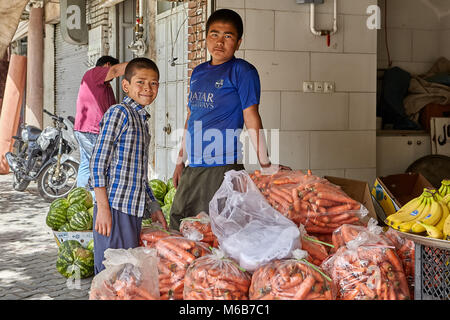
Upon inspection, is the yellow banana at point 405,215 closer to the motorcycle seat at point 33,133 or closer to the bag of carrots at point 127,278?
the bag of carrots at point 127,278

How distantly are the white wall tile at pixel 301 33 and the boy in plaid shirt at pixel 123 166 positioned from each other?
121 inches

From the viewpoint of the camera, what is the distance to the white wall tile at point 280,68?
570 cm

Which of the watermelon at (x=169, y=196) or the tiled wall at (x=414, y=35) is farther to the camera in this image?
the tiled wall at (x=414, y=35)

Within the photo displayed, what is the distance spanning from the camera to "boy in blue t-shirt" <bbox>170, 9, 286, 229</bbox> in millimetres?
3434

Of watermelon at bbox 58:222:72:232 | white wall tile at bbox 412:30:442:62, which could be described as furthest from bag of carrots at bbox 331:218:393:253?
white wall tile at bbox 412:30:442:62

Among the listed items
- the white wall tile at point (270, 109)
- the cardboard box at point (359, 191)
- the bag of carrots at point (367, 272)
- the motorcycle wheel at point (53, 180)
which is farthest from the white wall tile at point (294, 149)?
the motorcycle wheel at point (53, 180)

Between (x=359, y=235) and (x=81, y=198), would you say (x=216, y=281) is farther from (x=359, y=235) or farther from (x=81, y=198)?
(x=81, y=198)

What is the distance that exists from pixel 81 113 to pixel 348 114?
3.15 m

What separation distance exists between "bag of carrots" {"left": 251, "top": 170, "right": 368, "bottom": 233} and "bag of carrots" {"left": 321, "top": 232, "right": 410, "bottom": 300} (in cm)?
41

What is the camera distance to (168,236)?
252cm

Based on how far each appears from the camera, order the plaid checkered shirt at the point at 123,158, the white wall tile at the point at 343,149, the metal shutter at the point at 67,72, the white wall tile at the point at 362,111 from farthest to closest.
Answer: the metal shutter at the point at 67,72, the white wall tile at the point at 362,111, the white wall tile at the point at 343,149, the plaid checkered shirt at the point at 123,158

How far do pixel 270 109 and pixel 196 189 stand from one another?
2.41m

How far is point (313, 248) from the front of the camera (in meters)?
2.38

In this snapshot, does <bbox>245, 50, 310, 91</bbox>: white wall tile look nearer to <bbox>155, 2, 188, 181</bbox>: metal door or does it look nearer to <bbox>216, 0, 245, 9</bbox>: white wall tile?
<bbox>216, 0, 245, 9</bbox>: white wall tile
